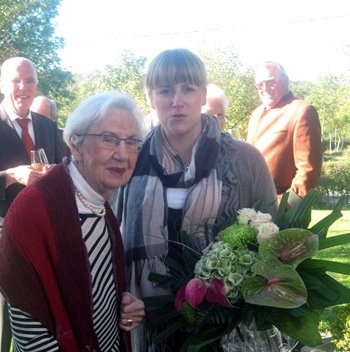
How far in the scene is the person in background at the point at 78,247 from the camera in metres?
1.94

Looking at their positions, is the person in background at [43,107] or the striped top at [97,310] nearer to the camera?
the striped top at [97,310]

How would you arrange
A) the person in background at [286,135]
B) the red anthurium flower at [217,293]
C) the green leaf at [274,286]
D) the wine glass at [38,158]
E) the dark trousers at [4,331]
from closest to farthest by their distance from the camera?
the green leaf at [274,286] < the red anthurium flower at [217,293] < the wine glass at [38,158] < the dark trousers at [4,331] < the person in background at [286,135]

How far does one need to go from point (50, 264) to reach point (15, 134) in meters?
2.47

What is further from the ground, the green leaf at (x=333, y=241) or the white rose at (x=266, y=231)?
the white rose at (x=266, y=231)

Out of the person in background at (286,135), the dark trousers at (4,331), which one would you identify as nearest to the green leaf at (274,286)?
the person in background at (286,135)

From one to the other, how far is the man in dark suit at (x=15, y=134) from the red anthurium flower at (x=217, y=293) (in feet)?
7.09

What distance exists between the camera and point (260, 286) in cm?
194

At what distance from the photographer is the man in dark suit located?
4.07 meters

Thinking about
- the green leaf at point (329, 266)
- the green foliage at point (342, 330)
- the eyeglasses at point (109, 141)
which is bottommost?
the green foliage at point (342, 330)

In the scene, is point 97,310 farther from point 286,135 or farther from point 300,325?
point 286,135

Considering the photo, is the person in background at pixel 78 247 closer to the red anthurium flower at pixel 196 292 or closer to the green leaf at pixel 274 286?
the red anthurium flower at pixel 196 292

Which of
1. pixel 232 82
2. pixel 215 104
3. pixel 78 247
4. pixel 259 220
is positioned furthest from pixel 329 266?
pixel 232 82

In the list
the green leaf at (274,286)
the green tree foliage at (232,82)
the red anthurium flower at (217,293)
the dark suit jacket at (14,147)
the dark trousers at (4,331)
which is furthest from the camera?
the green tree foliage at (232,82)

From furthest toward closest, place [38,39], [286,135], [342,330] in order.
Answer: [38,39] → [286,135] → [342,330]
